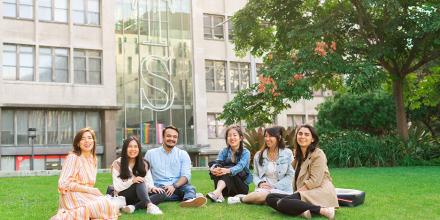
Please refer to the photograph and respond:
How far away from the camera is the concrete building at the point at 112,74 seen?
2948 centimetres

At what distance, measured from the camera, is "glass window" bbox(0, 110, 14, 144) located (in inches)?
1134

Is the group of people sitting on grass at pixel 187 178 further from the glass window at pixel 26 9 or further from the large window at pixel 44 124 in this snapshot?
the glass window at pixel 26 9

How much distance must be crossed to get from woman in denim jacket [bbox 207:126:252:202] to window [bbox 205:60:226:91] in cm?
2690

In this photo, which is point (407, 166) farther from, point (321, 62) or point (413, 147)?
point (321, 62)

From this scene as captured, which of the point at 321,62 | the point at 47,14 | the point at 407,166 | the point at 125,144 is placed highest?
the point at 47,14

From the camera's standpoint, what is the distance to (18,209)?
8.22 metres

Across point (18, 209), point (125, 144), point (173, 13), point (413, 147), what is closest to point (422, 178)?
point (413, 147)

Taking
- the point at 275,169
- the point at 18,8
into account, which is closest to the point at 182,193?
A: the point at 275,169

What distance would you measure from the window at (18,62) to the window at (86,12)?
126 inches

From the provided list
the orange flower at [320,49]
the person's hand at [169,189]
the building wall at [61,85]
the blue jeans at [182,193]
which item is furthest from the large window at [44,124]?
the person's hand at [169,189]

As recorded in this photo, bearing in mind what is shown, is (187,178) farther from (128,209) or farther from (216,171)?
(128,209)

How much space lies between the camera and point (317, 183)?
742cm

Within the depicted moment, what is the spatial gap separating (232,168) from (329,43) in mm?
11070

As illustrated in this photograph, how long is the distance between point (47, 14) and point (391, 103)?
1950cm
